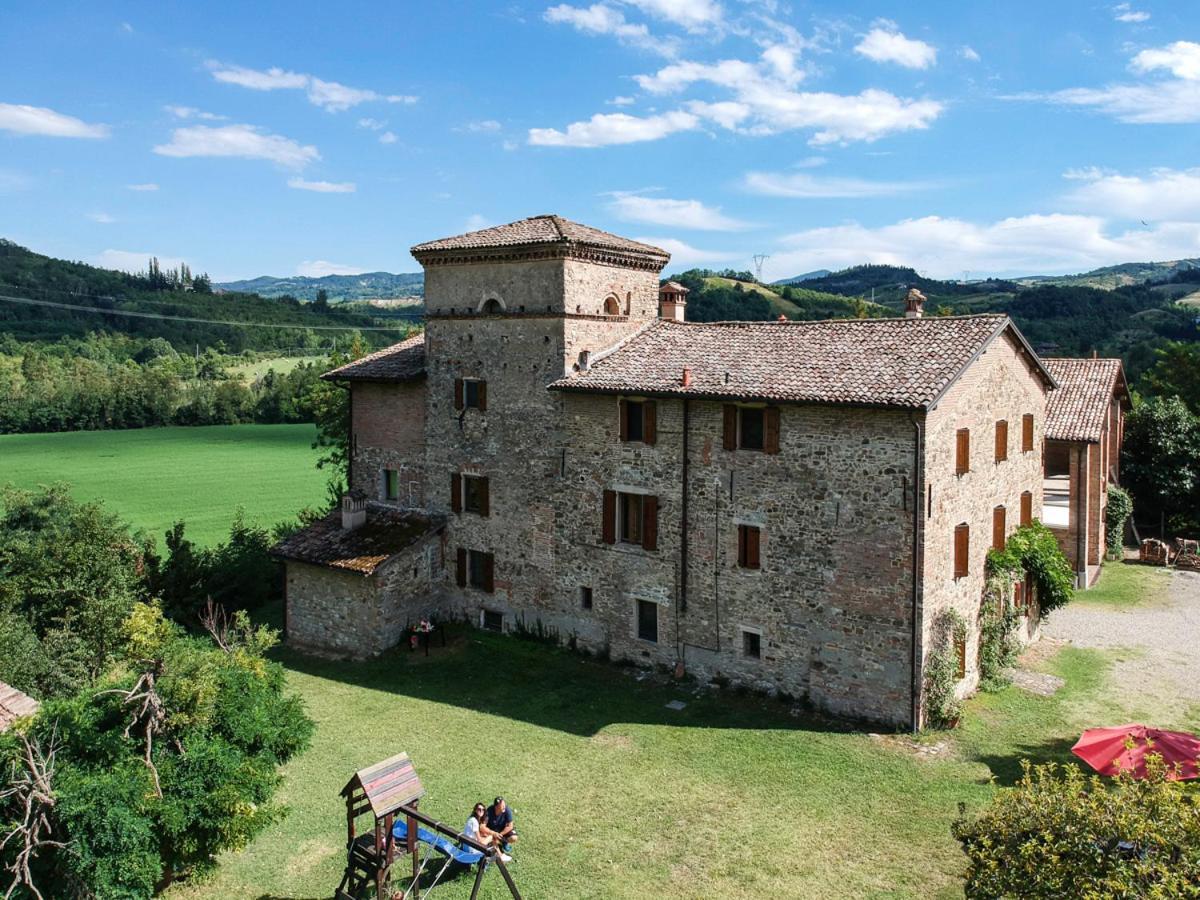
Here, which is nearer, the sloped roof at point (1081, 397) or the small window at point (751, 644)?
the small window at point (751, 644)

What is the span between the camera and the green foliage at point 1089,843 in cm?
830

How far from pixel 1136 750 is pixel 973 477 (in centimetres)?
790

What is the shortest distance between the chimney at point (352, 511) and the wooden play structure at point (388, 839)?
1480 cm

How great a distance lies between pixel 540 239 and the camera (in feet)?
79.9

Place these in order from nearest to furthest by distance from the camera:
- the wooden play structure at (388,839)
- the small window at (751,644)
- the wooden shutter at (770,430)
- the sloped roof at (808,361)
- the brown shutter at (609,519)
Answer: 1. the wooden play structure at (388,839)
2. the sloped roof at (808,361)
3. the wooden shutter at (770,430)
4. the small window at (751,644)
5. the brown shutter at (609,519)

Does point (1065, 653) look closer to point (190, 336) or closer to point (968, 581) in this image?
point (968, 581)

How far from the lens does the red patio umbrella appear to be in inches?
588

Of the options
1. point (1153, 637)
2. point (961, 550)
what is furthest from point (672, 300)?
point (1153, 637)

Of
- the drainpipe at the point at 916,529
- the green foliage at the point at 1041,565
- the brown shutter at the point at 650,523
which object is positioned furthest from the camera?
the green foliage at the point at 1041,565

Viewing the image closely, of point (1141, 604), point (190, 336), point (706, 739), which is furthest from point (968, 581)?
point (190, 336)

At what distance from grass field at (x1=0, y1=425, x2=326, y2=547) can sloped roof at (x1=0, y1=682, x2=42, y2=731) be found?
30549 mm

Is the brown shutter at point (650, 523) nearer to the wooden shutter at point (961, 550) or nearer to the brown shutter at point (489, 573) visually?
the brown shutter at point (489, 573)

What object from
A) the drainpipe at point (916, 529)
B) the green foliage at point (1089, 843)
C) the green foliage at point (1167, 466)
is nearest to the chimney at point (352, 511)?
the drainpipe at point (916, 529)

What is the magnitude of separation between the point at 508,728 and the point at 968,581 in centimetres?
1183
